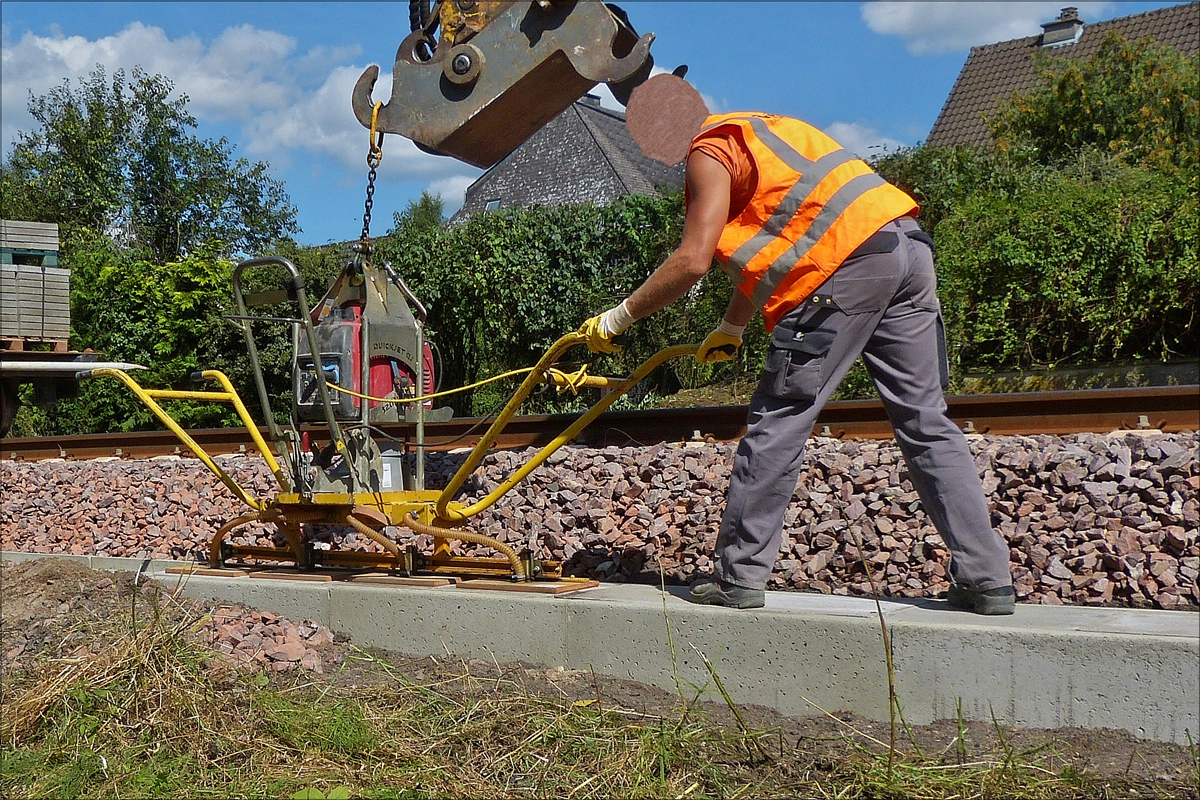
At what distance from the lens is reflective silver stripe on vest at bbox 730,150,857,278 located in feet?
11.6

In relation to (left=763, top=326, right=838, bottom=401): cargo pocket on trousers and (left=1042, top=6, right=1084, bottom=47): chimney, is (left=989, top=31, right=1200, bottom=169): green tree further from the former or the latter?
(left=763, top=326, right=838, bottom=401): cargo pocket on trousers

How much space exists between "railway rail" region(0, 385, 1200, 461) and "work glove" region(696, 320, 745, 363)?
1481 millimetres

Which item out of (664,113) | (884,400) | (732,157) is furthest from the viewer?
(664,113)

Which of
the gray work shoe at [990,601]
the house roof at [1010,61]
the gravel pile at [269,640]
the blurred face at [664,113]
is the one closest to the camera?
the gray work shoe at [990,601]

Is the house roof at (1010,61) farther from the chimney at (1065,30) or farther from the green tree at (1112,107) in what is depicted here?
the green tree at (1112,107)

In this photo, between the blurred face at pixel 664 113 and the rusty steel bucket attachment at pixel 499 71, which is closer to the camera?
the blurred face at pixel 664 113

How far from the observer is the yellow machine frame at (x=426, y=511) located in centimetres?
449

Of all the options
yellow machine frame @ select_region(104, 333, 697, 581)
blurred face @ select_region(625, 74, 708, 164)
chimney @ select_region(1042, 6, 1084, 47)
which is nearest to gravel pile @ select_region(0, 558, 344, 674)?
yellow machine frame @ select_region(104, 333, 697, 581)

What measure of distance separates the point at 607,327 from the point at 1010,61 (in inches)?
1137

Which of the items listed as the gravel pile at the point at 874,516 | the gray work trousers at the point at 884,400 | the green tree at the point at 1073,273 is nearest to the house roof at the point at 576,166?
the green tree at the point at 1073,273

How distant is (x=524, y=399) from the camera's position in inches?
170

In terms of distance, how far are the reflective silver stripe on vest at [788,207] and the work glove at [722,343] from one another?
41 cm

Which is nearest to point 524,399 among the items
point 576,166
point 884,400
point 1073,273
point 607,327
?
point 607,327

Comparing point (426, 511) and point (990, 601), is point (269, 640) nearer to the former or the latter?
point (426, 511)
